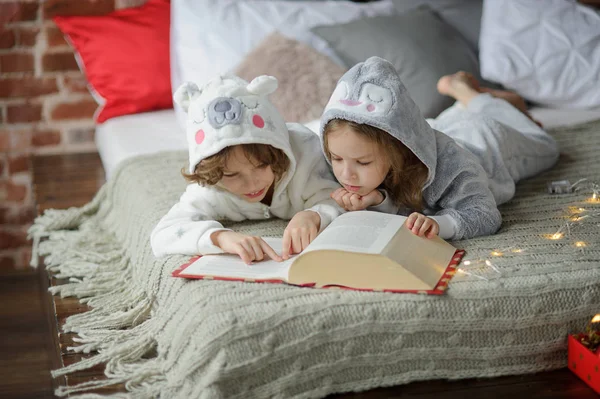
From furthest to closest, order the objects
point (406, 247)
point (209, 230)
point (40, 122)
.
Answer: point (40, 122) < point (209, 230) < point (406, 247)

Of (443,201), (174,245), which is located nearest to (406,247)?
(443,201)

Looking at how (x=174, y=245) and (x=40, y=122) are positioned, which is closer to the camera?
(x=174, y=245)

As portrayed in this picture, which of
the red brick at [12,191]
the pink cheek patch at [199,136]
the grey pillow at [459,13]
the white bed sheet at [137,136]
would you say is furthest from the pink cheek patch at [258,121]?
the red brick at [12,191]

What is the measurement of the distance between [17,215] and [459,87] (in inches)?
63.5

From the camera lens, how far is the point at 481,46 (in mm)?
2680

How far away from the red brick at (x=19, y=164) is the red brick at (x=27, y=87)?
22 cm

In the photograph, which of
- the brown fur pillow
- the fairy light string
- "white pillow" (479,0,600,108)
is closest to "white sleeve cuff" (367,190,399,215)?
the fairy light string

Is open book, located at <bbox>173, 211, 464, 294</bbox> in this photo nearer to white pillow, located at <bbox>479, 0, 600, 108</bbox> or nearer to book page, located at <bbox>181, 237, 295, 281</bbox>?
book page, located at <bbox>181, 237, 295, 281</bbox>

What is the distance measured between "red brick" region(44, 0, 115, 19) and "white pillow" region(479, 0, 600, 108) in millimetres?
1308

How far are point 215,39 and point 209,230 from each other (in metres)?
1.14

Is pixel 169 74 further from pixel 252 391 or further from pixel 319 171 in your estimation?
pixel 252 391

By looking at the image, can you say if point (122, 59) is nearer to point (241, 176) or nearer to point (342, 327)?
point (241, 176)

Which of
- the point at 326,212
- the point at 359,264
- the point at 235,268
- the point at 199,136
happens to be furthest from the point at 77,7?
the point at 359,264

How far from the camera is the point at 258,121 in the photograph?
1.62 meters
